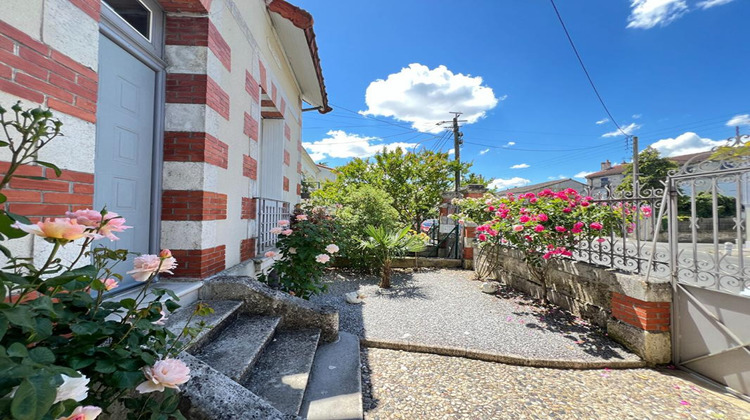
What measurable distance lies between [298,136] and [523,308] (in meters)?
5.90

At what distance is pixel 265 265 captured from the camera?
436 cm

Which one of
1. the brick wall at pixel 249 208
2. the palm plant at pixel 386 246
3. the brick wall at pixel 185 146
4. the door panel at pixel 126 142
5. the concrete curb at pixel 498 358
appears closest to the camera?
the door panel at pixel 126 142

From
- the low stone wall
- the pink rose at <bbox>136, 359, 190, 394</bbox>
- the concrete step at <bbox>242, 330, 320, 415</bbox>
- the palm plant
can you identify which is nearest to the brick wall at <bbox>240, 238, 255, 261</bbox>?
the concrete step at <bbox>242, 330, 320, 415</bbox>

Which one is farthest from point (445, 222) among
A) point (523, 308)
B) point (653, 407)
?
point (653, 407)

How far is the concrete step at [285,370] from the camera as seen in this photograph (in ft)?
6.53

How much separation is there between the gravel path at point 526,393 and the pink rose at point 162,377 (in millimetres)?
1781

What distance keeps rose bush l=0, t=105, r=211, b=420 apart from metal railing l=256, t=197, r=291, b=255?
10.7 ft

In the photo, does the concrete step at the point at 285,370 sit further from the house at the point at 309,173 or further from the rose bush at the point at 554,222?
the house at the point at 309,173

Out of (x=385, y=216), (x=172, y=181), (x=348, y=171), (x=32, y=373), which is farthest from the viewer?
(x=348, y=171)

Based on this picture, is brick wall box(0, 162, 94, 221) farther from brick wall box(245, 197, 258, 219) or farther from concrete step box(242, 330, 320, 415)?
brick wall box(245, 197, 258, 219)

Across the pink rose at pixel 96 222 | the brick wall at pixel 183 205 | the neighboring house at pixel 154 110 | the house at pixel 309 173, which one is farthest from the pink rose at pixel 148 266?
the house at pixel 309 173

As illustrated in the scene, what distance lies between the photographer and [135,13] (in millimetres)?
2602

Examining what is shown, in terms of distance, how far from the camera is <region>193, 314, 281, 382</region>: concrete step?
201cm

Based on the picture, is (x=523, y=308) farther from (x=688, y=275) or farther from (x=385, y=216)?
(x=385, y=216)
